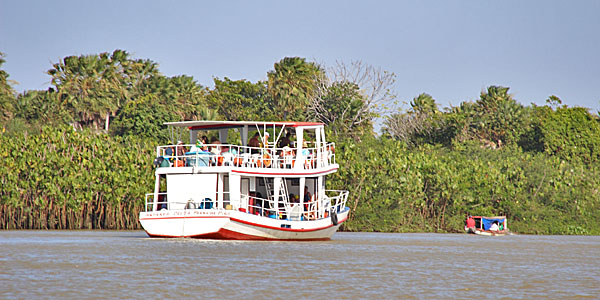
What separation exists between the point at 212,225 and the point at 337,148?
18.9 m

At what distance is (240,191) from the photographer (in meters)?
34.2

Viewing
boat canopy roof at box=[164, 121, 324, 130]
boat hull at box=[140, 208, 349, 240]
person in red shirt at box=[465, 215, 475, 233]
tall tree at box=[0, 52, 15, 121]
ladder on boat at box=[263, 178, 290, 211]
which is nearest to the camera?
boat hull at box=[140, 208, 349, 240]

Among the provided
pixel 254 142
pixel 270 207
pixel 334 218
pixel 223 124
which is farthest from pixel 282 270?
pixel 334 218

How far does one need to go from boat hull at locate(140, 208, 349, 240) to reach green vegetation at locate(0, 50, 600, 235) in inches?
464

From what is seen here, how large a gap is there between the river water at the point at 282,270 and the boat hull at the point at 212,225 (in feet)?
1.36

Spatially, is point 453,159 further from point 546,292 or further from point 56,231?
point 546,292

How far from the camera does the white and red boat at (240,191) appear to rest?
3241cm

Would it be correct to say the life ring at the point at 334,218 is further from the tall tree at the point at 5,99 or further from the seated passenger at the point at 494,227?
the tall tree at the point at 5,99

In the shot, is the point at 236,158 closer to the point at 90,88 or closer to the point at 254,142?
the point at 254,142

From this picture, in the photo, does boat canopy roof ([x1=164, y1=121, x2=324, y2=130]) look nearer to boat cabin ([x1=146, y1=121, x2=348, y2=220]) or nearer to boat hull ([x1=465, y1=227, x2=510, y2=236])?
boat cabin ([x1=146, y1=121, x2=348, y2=220])

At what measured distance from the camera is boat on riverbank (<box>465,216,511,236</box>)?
46.7 metres

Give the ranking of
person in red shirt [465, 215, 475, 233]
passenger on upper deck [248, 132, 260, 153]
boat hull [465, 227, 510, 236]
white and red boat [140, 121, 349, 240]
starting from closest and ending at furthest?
white and red boat [140, 121, 349, 240]
passenger on upper deck [248, 132, 260, 153]
boat hull [465, 227, 510, 236]
person in red shirt [465, 215, 475, 233]

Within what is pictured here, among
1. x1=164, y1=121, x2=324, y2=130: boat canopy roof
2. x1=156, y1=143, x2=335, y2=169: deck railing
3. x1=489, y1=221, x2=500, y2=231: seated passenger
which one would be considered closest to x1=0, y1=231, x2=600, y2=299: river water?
x1=156, y1=143, x2=335, y2=169: deck railing

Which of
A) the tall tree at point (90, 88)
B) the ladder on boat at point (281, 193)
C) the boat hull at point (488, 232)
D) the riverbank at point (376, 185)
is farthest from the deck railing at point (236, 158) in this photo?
the tall tree at point (90, 88)
